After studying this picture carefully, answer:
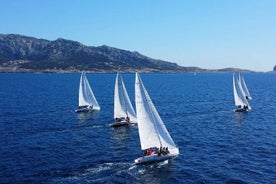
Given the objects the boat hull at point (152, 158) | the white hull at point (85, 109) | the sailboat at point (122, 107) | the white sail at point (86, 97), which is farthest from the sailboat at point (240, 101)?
the boat hull at point (152, 158)

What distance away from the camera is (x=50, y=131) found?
7481 centimetres

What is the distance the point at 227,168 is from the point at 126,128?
108 ft

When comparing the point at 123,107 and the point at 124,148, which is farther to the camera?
the point at 123,107

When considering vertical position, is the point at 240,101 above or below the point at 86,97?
above

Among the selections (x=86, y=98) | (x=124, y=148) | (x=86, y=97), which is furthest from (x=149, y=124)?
(x=86, y=97)

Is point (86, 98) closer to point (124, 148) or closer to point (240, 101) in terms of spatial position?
point (124, 148)

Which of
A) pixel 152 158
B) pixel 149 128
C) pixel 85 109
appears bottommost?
pixel 152 158

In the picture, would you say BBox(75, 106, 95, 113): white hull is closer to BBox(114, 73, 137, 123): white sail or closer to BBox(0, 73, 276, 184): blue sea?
BBox(0, 73, 276, 184): blue sea

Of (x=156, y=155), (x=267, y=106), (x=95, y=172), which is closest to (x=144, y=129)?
(x=156, y=155)

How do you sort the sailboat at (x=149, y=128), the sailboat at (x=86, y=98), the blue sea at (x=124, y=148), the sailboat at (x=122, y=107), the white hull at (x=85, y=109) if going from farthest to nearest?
the sailboat at (x=86, y=98)
the white hull at (x=85, y=109)
the sailboat at (x=122, y=107)
the sailboat at (x=149, y=128)
the blue sea at (x=124, y=148)

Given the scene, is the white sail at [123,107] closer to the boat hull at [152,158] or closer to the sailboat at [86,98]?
the sailboat at [86,98]

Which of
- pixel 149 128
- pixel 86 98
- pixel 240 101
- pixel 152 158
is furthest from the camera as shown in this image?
pixel 240 101

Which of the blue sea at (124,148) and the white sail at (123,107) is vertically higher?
the white sail at (123,107)

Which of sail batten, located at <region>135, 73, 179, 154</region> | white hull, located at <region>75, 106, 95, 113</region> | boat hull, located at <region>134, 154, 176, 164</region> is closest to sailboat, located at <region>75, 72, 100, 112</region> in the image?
white hull, located at <region>75, 106, 95, 113</region>
